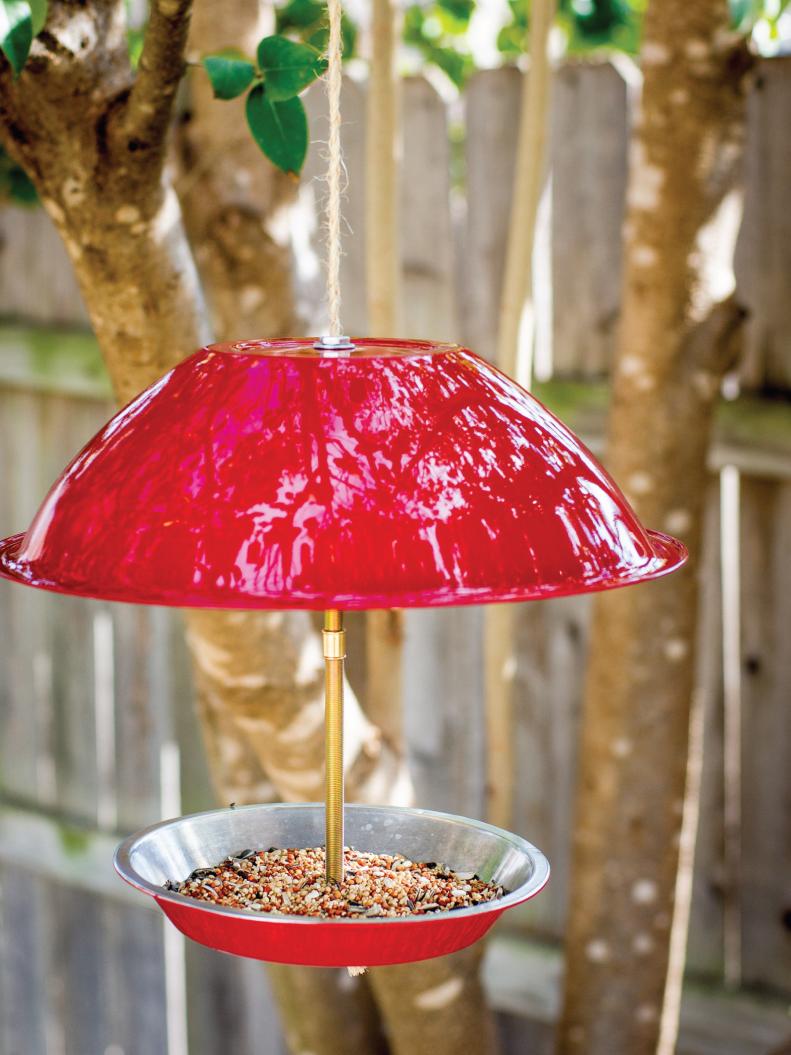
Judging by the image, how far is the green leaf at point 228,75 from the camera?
1139 millimetres

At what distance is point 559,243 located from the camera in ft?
7.19

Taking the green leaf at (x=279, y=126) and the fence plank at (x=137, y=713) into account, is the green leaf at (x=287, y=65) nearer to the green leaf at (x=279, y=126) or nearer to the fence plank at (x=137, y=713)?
the green leaf at (x=279, y=126)

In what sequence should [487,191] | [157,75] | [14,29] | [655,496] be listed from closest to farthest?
1. [14,29]
2. [157,75]
3. [655,496]
4. [487,191]

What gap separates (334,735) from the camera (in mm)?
1000

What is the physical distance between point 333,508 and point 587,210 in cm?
152

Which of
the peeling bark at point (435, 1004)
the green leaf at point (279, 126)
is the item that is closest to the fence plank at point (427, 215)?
the peeling bark at point (435, 1004)

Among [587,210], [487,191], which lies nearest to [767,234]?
[587,210]

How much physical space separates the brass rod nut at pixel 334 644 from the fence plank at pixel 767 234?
1.20 metres

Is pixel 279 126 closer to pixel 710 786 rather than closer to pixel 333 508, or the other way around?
pixel 333 508

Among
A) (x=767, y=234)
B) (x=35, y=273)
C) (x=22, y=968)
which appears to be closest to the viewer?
(x=767, y=234)

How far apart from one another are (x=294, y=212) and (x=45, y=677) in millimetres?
1424

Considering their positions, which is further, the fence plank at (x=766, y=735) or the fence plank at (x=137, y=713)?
the fence plank at (x=137, y=713)

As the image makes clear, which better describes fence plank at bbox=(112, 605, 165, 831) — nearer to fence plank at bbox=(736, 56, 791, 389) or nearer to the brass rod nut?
fence plank at bbox=(736, 56, 791, 389)

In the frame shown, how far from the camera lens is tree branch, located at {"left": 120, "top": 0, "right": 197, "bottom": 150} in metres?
1.23
